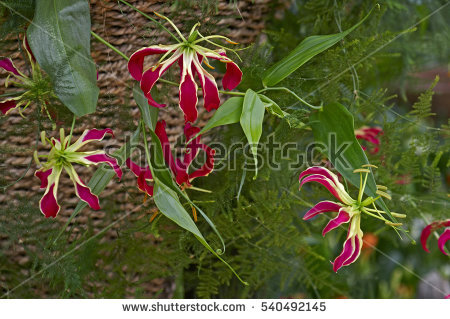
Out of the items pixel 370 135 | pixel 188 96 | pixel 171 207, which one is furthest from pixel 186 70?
pixel 370 135

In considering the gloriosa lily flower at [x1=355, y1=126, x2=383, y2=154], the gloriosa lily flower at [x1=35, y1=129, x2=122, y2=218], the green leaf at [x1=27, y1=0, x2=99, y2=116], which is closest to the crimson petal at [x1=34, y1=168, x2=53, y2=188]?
the gloriosa lily flower at [x1=35, y1=129, x2=122, y2=218]

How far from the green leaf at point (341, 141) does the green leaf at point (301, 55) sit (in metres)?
0.07

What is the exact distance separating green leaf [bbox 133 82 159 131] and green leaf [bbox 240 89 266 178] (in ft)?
0.30

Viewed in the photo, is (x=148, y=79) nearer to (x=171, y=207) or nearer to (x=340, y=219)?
(x=171, y=207)

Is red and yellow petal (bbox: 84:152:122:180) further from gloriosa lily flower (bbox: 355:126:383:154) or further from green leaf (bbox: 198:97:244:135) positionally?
gloriosa lily flower (bbox: 355:126:383:154)

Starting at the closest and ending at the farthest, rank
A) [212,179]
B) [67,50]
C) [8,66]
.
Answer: [67,50]
[8,66]
[212,179]

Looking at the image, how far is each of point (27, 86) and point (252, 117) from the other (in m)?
0.28

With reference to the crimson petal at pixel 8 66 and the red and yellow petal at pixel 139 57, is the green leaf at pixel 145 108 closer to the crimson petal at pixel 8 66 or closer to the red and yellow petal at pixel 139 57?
the red and yellow petal at pixel 139 57

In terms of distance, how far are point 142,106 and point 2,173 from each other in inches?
10.4

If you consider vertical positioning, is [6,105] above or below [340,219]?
above

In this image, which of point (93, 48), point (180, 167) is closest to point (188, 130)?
point (180, 167)

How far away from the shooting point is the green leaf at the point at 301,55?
1.59 ft

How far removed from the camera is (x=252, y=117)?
45 centimetres

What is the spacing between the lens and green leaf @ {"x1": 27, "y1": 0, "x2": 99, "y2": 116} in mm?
429
